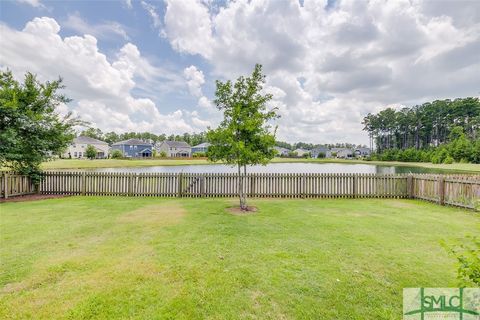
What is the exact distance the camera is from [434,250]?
17.3 feet

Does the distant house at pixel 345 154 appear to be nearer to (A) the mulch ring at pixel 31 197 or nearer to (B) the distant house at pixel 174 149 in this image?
(B) the distant house at pixel 174 149

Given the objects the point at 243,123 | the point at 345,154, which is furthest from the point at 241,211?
the point at 345,154

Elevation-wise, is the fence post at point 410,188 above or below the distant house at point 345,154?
below

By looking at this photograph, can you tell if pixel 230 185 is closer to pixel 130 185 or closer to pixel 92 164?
pixel 130 185

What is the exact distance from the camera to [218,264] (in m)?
4.52

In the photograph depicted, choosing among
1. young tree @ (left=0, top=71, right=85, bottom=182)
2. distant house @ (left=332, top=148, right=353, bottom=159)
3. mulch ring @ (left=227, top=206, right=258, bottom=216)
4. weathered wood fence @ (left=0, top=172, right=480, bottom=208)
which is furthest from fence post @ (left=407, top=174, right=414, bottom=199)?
distant house @ (left=332, top=148, right=353, bottom=159)

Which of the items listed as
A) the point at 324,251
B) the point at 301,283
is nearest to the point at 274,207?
the point at 324,251

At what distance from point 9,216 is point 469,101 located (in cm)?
9008

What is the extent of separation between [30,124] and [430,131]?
95319mm

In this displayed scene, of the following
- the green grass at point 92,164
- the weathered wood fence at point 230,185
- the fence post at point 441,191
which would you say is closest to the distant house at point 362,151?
the green grass at point 92,164

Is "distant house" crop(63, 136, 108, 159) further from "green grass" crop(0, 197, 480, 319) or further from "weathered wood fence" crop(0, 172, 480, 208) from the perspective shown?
"green grass" crop(0, 197, 480, 319)

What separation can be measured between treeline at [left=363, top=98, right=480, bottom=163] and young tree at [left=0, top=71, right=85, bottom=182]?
63.0 meters

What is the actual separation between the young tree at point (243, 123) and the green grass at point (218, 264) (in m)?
2.41

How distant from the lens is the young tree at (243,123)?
915 cm
